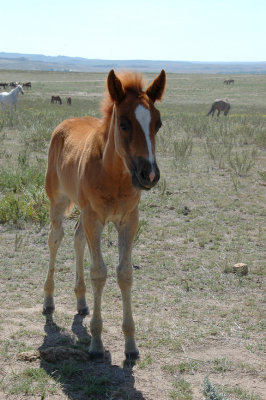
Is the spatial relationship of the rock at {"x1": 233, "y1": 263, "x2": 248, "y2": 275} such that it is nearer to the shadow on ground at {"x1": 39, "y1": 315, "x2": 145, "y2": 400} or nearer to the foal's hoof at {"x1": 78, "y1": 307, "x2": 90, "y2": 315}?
the foal's hoof at {"x1": 78, "y1": 307, "x2": 90, "y2": 315}

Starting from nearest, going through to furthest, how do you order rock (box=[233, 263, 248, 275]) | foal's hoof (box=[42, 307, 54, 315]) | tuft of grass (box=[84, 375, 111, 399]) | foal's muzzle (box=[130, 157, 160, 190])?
foal's muzzle (box=[130, 157, 160, 190]), tuft of grass (box=[84, 375, 111, 399]), foal's hoof (box=[42, 307, 54, 315]), rock (box=[233, 263, 248, 275])

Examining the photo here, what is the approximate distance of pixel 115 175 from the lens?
153 inches

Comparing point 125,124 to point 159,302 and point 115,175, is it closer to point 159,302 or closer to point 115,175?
point 115,175

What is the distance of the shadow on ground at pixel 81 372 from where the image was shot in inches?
139

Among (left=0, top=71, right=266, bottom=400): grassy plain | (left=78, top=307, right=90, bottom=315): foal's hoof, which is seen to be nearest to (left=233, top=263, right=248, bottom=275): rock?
(left=0, top=71, right=266, bottom=400): grassy plain

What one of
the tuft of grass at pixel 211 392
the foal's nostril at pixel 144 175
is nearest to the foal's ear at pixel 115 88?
the foal's nostril at pixel 144 175

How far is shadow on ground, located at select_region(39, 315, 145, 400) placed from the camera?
3521 mm

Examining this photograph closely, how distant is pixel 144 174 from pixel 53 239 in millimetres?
2189

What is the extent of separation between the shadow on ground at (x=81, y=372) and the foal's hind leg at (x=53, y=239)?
0.52 m

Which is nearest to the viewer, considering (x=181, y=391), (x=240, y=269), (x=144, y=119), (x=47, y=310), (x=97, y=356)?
(x=144, y=119)

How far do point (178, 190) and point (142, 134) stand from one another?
21.5 feet

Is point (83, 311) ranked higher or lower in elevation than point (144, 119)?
lower

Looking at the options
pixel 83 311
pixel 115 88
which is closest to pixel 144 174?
pixel 115 88

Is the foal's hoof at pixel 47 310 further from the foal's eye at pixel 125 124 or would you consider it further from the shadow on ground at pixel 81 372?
the foal's eye at pixel 125 124
